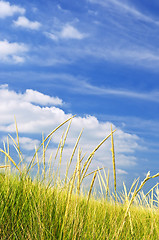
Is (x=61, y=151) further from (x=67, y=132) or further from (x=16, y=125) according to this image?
(x=16, y=125)

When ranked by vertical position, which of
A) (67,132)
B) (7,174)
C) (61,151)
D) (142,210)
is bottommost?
(142,210)

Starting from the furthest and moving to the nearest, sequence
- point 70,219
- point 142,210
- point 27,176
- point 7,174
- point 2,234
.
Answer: point 142,210, point 7,174, point 27,176, point 2,234, point 70,219

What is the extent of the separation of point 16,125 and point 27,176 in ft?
1.81

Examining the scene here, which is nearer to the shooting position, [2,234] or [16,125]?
[2,234]

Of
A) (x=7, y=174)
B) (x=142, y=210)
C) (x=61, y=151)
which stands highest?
(x=61, y=151)

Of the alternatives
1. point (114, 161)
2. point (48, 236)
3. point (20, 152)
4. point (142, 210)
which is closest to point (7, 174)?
point (20, 152)

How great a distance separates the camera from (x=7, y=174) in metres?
2.98

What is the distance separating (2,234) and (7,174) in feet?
3.21

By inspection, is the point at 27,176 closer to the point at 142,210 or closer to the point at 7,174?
the point at 7,174

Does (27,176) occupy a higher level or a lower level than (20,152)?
lower

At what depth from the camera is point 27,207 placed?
2312mm

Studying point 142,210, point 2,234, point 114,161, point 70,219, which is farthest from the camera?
point 142,210

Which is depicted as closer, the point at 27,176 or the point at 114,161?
the point at 114,161

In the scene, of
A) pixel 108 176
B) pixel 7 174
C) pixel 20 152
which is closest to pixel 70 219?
pixel 108 176
